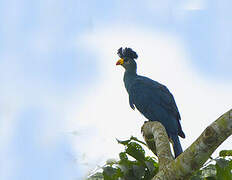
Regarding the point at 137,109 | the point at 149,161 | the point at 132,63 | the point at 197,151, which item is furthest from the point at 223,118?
the point at 132,63

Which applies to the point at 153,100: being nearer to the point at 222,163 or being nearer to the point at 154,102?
the point at 154,102

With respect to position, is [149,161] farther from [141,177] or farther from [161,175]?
[161,175]

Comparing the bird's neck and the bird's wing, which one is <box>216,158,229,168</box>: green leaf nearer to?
the bird's wing

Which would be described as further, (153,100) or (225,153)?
(153,100)

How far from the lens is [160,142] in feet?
12.2

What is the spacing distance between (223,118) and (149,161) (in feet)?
3.96

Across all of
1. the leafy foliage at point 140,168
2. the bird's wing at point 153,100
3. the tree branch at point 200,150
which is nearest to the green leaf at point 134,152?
the leafy foliage at point 140,168

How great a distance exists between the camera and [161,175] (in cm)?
300

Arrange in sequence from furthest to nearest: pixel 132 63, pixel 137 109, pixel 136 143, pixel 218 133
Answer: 1. pixel 132 63
2. pixel 137 109
3. pixel 136 143
4. pixel 218 133

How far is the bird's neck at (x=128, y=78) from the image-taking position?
7565mm

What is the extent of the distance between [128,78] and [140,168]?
4.02 metres

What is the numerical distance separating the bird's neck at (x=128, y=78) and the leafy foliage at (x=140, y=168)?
140 inches

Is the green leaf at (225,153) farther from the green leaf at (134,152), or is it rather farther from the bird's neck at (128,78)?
the bird's neck at (128,78)

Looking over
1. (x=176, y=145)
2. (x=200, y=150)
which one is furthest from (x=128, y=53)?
(x=200, y=150)
